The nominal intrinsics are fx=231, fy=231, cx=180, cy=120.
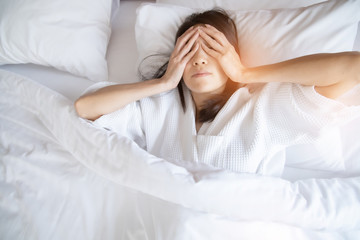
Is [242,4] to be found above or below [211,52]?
above

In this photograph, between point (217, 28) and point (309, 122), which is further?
point (217, 28)

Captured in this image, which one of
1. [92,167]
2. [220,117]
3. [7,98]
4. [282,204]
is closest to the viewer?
[282,204]

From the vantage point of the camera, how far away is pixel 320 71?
647 mm

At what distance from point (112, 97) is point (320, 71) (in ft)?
2.07

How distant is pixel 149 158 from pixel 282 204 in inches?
14.4

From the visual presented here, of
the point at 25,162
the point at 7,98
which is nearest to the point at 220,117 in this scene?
the point at 25,162

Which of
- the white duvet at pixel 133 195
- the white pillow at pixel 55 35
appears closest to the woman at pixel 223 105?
the white duvet at pixel 133 195

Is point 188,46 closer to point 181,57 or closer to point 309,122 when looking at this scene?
point 181,57

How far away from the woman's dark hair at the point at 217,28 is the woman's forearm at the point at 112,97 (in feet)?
0.56

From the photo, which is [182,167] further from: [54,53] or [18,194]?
[54,53]

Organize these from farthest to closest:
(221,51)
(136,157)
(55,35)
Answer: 1. (55,35)
2. (221,51)
3. (136,157)

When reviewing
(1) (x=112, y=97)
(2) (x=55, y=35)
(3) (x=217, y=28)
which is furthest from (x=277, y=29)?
(2) (x=55, y=35)

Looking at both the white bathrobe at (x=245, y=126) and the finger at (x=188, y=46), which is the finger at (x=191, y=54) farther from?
the white bathrobe at (x=245, y=126)

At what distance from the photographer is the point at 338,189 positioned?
0.67 metres
